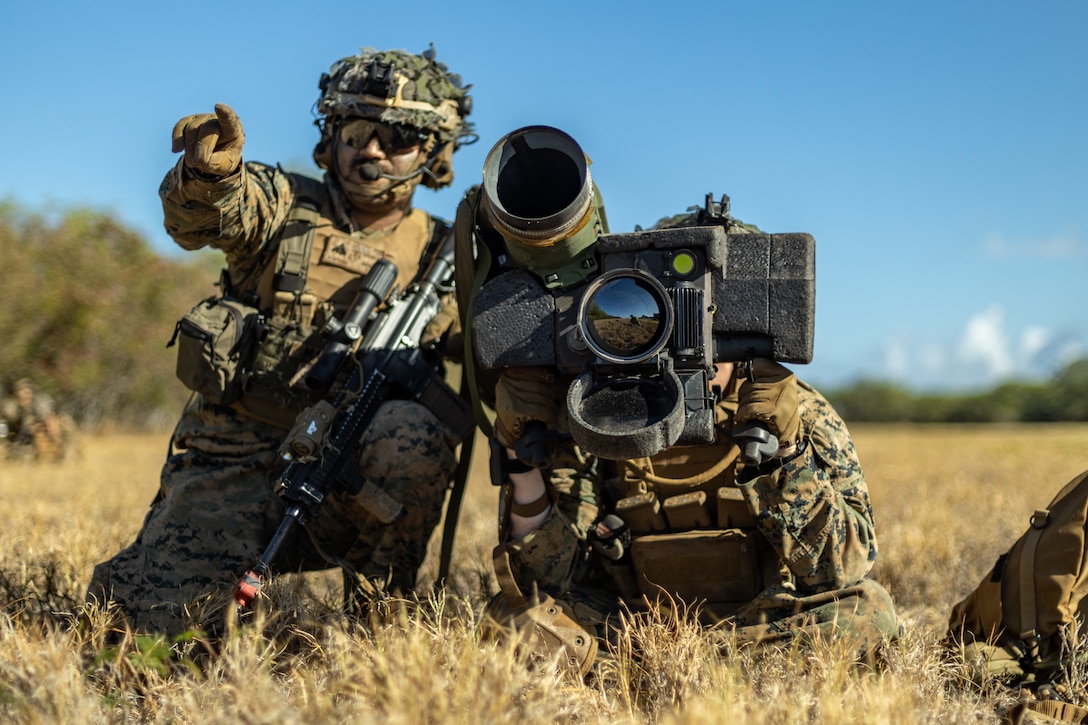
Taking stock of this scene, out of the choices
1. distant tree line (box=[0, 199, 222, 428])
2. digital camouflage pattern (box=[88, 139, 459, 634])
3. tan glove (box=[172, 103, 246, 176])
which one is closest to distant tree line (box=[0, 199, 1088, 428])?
distant tree line (box=[0, 199, 222, 428])

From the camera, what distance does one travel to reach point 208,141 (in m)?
3.64

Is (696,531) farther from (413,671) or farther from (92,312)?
(92,312)

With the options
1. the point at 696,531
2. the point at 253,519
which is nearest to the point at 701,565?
the point at 696,531

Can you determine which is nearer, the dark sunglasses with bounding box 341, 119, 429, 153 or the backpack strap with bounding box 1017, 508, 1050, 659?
the backpack strap with bounding box 1017, 508, 1050, 659

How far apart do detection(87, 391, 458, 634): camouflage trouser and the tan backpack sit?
2.15m

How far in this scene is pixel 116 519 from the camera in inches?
243

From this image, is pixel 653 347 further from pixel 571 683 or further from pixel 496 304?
pixel 571 683

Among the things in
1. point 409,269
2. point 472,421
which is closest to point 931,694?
point 472,421

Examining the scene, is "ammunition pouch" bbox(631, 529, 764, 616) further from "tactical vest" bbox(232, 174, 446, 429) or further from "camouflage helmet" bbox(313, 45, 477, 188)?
"camouflage helmet" bbox(313, 45, 477, 188)

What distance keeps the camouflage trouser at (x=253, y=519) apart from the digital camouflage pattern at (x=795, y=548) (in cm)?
77

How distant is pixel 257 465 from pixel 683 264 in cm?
236

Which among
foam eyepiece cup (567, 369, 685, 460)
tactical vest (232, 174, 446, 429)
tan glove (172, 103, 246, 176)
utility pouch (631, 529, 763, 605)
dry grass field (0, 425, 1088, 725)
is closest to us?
dry grass field (0, 425, 1088, 725)

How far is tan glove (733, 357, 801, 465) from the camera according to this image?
3074 mm

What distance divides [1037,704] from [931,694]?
396mm
